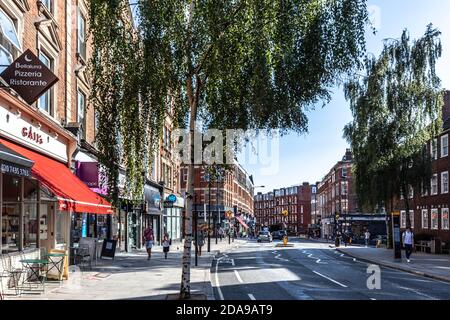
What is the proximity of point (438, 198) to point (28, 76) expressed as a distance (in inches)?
1548

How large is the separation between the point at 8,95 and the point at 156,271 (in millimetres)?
11083

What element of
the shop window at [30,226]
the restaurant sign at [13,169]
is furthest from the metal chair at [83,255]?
the restaurant sign at [13,169]

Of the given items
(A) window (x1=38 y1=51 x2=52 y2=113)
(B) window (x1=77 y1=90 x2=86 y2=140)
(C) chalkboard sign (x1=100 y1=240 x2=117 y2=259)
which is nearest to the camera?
(A) window (x1=38 y1=51 x2=52 y2=113)

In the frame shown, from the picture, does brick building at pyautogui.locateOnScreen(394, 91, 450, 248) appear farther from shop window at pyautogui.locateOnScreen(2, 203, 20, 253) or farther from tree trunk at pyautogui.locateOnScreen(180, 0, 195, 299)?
shop window at pyautogui.locateOnScreen(2, 203, 20, 253)

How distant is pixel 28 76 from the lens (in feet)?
48.4

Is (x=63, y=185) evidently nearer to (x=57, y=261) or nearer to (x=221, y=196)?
(x=57, y=261)

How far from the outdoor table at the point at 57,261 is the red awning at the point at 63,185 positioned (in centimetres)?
149

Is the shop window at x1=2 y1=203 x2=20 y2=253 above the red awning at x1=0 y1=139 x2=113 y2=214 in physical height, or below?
below

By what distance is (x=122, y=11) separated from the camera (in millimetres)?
13305

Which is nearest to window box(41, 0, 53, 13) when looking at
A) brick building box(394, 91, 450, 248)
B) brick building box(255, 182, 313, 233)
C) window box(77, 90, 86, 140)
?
window box(77, 90, 86, 140)

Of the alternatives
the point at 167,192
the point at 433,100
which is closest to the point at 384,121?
the point at 433,100

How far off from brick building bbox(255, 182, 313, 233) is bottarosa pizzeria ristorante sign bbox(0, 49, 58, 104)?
132576mm

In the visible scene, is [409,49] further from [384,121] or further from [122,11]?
[122,11]

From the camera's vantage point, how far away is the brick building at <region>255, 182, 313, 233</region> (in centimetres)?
15650
